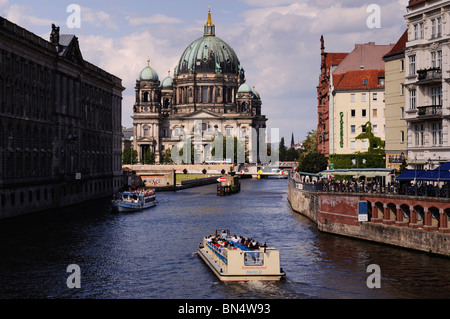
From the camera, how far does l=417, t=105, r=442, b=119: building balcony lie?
208 feet

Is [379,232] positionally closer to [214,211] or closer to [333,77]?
[214,211]

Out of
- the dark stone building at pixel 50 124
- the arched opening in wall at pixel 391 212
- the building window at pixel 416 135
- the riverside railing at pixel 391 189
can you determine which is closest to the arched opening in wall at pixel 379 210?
the riverside railing at pixel 391 189

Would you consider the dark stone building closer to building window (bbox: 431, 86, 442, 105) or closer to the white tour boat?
the white tour boat

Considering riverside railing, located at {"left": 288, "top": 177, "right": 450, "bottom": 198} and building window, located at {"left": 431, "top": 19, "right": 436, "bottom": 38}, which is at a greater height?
building window, located at {"left": 431, "top": 19, "right": 436, "bottom": 38}

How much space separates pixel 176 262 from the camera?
5366 centimetres

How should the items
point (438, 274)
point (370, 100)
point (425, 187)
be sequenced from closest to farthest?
point (438, 274) < point (425, 187) < point (370, 100)

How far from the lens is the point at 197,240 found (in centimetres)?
6650

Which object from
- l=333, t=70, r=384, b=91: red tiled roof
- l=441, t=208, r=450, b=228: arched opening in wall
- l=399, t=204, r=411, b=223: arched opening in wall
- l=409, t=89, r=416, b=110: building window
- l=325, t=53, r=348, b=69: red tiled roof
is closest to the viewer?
l=441, t=208, r=450, b=228: arched opening in wall

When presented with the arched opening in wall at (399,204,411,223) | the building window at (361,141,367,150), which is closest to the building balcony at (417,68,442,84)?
the arched opening in wall at (399,204,411,223)

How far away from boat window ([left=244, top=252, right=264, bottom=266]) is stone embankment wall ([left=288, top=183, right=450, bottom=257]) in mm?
13098

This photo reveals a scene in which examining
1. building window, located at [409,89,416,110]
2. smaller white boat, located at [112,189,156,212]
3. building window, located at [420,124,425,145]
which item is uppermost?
building window, located at [409,89,416,110]

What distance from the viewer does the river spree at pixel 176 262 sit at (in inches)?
1705
